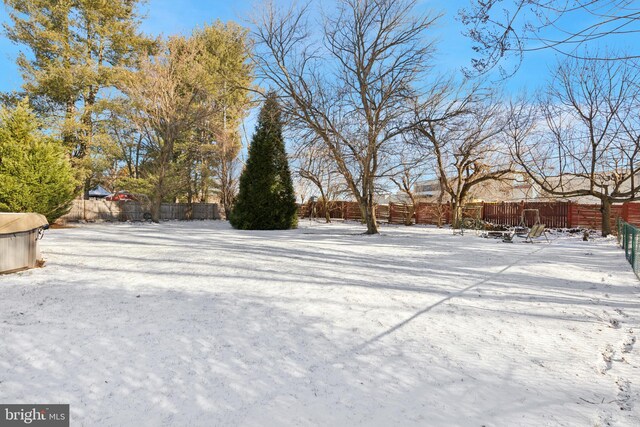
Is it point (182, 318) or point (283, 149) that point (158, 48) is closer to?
point (283, 149)

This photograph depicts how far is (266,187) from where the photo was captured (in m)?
17.6

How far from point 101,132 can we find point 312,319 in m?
24.5

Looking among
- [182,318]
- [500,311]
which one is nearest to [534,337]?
[500,311]

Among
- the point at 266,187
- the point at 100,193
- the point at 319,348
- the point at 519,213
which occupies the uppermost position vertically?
the point at 100,193

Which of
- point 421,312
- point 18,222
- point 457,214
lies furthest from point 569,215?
point 18,222

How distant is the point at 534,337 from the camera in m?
3.46

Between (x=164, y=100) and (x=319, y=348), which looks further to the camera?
A: (x=164, y=100)

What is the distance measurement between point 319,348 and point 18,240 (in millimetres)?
5603

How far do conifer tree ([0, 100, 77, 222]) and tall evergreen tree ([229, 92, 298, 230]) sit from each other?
24.0 feet

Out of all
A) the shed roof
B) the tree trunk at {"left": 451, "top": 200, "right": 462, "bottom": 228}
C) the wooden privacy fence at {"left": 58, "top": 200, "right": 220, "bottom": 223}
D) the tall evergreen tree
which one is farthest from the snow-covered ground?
the wooden privacy fence at {"left": 58, "top": 200, "right": 220, "bottom": 223}

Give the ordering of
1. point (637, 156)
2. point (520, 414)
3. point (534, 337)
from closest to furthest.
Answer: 1. point (520, 414)
2. point (534, 337)
3. point (637, 156)

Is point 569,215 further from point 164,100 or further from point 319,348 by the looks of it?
point 164,100

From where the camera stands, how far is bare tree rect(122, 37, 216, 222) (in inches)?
811

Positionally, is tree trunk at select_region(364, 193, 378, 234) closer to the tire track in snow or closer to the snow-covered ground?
the tire track in snow
